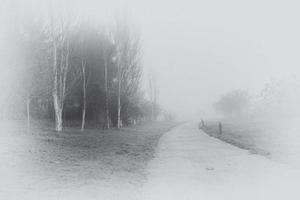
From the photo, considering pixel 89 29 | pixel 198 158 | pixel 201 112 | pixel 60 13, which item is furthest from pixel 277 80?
pixel 201 112

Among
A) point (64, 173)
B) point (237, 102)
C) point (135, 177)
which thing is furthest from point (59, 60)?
point (237, 102)

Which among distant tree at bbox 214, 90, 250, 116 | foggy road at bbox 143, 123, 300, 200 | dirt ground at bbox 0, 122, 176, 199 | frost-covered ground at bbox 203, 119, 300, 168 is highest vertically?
distant tree at bbox 214, 90, 250, 116

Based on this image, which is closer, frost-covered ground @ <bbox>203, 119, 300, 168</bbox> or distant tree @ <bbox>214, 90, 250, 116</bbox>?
frost-covered ground @ <bbox>203, 119, 300, 168</bbox>

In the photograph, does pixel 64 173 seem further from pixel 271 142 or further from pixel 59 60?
pixel 59 60

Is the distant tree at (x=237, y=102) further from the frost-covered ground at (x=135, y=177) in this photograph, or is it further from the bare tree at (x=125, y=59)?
the frost-covered ground at (x=135, y=177)

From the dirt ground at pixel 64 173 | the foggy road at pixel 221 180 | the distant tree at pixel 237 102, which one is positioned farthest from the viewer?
the distant tree at pixel 237 102

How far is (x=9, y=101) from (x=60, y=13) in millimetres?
11721

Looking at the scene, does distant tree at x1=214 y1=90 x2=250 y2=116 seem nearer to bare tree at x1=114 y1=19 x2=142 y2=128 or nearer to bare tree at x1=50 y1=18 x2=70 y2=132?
bare tree at x1=114 y1=19 x2=142 y2=128

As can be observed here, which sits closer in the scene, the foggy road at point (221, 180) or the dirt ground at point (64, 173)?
the foggy road at point (221, 180)

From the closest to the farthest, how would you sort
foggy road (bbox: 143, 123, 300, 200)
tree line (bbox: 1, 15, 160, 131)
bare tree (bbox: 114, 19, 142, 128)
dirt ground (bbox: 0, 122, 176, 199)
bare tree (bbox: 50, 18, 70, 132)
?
foggy road (bbox: 143, 123, 300, 200) < dirt ground (bbox: 0, 122, 176, 199) < bare tree (bbox: 50, 18, 70, 132) < tree line (bbox: 1, 15, 160, 131) < bare tree (bbox: 114, 19, 142, 128)

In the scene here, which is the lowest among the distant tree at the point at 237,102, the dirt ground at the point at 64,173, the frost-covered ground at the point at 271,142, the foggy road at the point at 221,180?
the frost-covered ground at the point at 271,142

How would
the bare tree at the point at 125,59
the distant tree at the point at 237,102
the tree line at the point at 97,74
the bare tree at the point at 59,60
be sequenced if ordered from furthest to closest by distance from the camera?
the distant tree at the point at 237,102 → the bare tree at the point at 125,59 → the tree line at the point at 97,74 → the bare tree at the point at 59,60

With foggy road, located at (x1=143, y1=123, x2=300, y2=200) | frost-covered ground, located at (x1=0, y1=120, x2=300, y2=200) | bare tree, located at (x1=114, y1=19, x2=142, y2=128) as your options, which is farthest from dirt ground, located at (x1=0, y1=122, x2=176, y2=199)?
bare tree, located at (x1=114, y1=19, x2=142, y2=128)

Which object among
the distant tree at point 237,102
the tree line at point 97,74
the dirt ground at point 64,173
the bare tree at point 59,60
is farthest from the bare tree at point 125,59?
the distant tree at point 237,102
